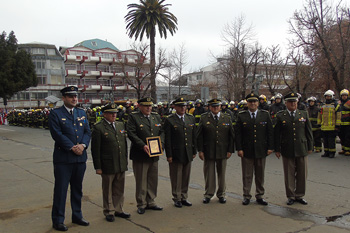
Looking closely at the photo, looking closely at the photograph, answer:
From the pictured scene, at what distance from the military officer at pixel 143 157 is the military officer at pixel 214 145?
0.92m

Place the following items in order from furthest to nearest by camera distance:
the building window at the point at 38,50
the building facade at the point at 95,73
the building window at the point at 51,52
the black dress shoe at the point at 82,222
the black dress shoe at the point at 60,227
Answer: the building window at the point at 51,52
the building facade at the point at 95,73
the building window at the point at 38,50
the black dress shoe at the point at 82,222
the black dress shoe at the point at 60,227

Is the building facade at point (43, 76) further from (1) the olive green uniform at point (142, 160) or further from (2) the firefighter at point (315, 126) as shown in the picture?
(1) the olive green uniform at point (142, 160)

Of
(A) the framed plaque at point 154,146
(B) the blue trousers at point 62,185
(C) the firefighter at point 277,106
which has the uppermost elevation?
(C) the firefighter at point 277,106

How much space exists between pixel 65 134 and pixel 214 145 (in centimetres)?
278

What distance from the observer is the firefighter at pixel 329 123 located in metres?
10.5

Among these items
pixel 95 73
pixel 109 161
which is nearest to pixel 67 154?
pixel 109 161

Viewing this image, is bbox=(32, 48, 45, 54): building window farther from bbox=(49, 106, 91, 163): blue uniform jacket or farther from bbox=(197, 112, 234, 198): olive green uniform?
bbox=(49, 106, 91, 163): blue uniform jacket

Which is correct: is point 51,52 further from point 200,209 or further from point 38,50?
point 200,209

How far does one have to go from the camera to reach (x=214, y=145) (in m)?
6.11

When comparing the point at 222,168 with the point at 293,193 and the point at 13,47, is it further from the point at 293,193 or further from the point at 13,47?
the point at 13,47

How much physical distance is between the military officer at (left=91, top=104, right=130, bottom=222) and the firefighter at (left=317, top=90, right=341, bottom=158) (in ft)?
26.0

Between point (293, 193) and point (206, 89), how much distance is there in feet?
43.6

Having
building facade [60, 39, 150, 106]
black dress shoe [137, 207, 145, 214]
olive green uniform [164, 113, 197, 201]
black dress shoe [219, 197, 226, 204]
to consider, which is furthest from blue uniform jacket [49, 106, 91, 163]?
building facade [60, 39, 150, 106]

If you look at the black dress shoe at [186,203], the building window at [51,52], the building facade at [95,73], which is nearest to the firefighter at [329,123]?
the black dress shoe at [186,203]
